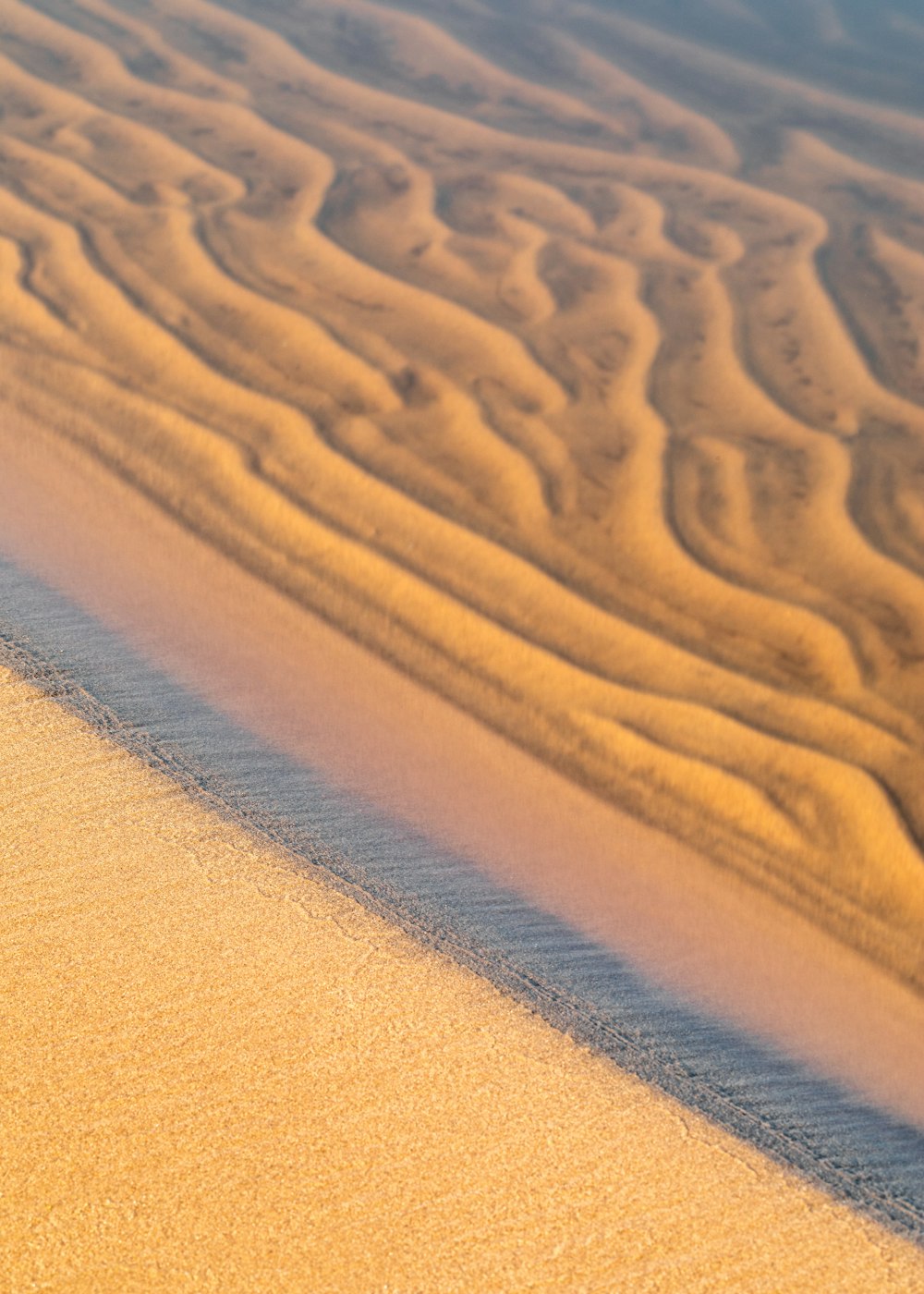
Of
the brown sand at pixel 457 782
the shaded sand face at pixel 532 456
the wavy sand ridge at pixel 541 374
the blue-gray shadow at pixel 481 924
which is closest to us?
the blue-gray shadow at pixel 481 924

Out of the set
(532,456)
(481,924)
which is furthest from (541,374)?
→ (481,924)

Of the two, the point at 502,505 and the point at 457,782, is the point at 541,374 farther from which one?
the point at 457,782

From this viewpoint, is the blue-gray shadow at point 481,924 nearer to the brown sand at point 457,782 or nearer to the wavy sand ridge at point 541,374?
the brown sand at point 457,782

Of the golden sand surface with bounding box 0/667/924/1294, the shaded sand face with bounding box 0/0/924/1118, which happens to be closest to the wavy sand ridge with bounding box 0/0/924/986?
the shaded sand face with bounding box 0/0/924/1118

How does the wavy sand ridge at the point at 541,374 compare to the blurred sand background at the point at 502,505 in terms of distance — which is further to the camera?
the wavy sand ridge at the point at 541,374

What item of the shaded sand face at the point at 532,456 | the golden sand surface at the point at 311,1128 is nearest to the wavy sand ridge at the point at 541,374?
the shaded sand face at the point at 532,456

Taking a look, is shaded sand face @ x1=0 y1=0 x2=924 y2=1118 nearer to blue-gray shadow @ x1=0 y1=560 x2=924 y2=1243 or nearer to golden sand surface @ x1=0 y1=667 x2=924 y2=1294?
blue-gray shadow @ x1=0 y1=560 x2=924 y2=1243
